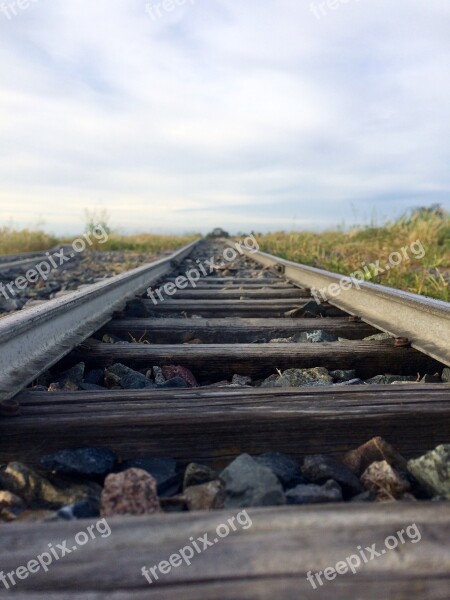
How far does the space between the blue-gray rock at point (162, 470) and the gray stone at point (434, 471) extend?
1.60ft

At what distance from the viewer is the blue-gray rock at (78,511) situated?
3.27 ft

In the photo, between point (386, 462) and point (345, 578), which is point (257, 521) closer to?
point (345, 578)

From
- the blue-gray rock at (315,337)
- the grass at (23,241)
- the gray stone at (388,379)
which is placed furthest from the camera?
the grass at (23,241)

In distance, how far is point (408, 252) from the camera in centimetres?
675

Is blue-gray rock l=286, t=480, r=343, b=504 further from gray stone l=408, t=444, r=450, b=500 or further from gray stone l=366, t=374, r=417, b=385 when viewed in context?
gray stone l=366, t=374, r=417, b=385

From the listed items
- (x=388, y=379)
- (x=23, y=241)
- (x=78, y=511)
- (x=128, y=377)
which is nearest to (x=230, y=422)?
(x=78, y=511)

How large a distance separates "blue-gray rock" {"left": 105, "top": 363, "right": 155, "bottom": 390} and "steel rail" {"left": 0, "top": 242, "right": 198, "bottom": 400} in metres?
0.21

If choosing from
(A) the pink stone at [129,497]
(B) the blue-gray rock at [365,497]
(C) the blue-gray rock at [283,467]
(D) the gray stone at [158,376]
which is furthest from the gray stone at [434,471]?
(D) the gray stone at [158,376]

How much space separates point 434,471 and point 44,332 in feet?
4.69

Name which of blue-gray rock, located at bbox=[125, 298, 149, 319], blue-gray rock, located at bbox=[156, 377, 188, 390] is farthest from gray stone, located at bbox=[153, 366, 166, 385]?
blue-gray rock, located at bbox=[125, 298, 149, 319]

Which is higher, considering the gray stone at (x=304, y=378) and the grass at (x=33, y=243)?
the grass at (x=33, y=243)

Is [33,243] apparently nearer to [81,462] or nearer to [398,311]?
[398,311]

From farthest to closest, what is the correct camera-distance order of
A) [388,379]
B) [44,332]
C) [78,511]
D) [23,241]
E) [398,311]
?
1. [23,241]
2. [398,311]
3. [44,332]
4. [388,379]
5. [78,511]

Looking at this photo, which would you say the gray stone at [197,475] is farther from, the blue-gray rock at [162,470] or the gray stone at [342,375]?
the gray stone at [342,375]
